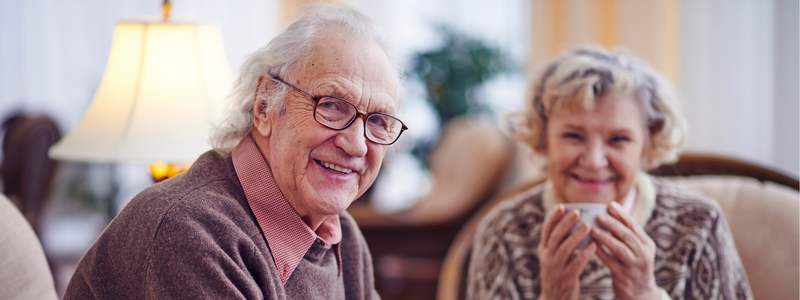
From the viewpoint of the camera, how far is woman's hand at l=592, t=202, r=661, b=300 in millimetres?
1184

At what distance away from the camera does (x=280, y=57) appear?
934 millimetres

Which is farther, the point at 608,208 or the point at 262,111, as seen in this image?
the point at 608,208

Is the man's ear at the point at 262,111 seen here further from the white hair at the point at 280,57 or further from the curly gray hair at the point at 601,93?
the curly gray hair at the point at 601,93

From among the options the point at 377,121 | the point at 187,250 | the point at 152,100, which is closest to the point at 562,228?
the point at 377,121

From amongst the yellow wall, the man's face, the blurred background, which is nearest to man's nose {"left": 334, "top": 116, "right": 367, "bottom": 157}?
the man's face

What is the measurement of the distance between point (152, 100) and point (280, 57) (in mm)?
565

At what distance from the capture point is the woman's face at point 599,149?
4.43ft

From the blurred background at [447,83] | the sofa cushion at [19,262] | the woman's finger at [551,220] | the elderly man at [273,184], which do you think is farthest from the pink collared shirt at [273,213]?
the blurred background at [447,83]

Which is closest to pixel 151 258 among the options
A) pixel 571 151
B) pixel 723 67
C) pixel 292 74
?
pixel 292 74

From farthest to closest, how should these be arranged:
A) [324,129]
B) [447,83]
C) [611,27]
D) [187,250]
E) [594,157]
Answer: [447,83] → [611,27] → [594,157] → [324,129] → [187,250]

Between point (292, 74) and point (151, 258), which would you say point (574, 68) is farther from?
point (151, 258)

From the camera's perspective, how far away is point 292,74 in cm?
93

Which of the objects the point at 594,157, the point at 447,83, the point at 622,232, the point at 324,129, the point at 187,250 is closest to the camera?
the point at 187,250

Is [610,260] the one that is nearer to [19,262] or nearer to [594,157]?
[594,157]
